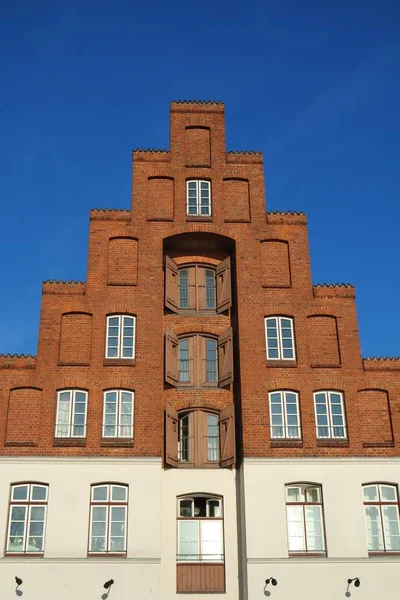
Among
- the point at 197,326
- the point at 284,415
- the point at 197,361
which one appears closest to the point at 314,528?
the point at 284,415

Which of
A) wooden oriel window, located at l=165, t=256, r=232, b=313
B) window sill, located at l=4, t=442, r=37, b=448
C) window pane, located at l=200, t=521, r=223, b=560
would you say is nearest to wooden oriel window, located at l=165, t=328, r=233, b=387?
wooden oriel window, located at l=165, t=256, r=232, b=313

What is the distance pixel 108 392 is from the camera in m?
28.9

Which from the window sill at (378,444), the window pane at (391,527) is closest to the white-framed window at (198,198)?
the window sill at (378,444)

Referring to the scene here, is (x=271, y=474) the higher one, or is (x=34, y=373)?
(x=34, y=373)

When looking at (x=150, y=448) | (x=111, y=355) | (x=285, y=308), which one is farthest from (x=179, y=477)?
(x=285, y=308)

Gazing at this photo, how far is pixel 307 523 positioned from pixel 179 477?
16.4 feet

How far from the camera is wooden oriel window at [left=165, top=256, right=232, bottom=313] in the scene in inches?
1220

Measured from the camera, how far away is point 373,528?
27375mm

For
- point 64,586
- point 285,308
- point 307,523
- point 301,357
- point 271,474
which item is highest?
point 285,308

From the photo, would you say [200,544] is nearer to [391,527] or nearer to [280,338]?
[391,527]

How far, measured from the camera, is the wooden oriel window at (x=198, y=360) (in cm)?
2964

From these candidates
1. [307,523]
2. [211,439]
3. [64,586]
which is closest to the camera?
[64,586]

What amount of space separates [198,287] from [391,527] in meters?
12.2

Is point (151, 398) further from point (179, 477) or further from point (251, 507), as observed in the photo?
point (251, 507)
